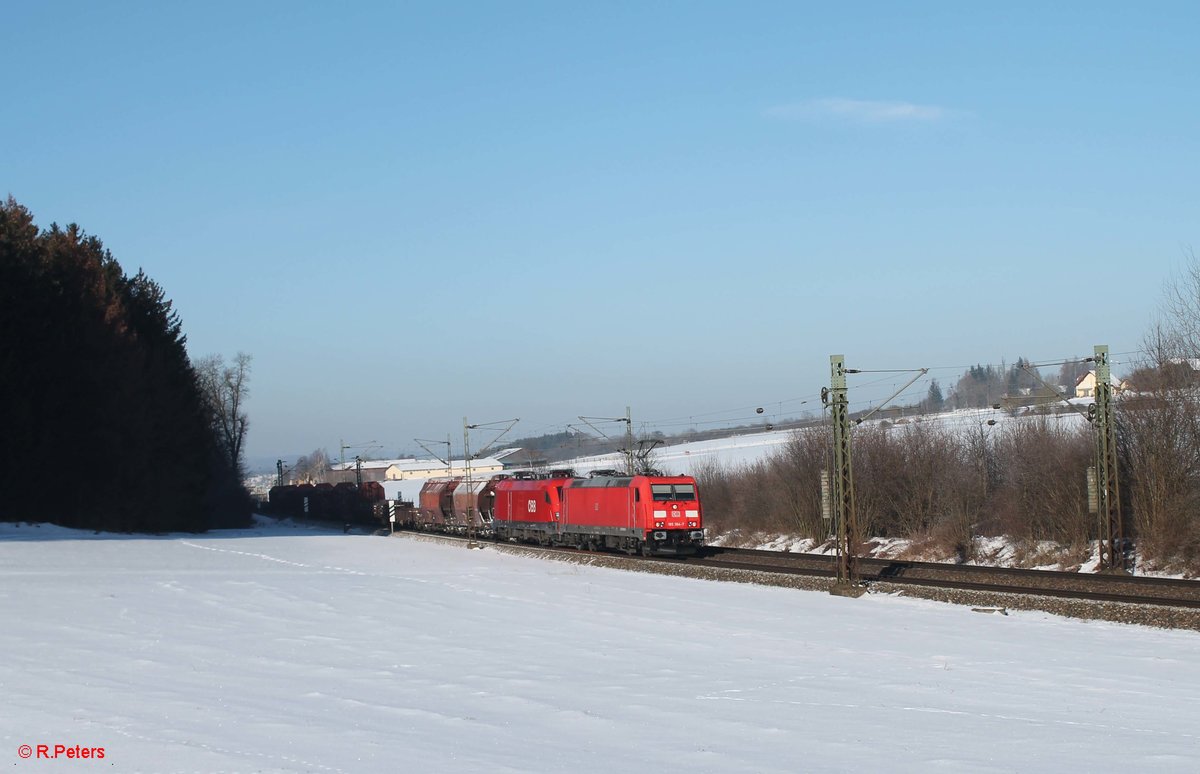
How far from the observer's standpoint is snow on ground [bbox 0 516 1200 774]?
34.1ft

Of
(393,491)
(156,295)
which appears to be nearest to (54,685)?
(156,295)

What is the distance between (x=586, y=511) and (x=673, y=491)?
6.25m

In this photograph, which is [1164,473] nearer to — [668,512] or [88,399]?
[668,512]

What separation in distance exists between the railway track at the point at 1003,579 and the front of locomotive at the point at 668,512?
1131 mm

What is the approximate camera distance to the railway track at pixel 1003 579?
24.0 metres

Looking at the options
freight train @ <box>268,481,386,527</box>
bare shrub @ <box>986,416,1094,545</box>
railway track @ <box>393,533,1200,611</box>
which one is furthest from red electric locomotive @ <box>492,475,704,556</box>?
freight train @ <box>268,481,386,527</box>

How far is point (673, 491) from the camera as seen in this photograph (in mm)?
39500

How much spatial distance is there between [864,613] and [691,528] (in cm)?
1593

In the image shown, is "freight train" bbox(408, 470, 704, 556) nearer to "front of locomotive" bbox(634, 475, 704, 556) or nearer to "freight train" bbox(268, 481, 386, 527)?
"front of locomotive" bbox(634, 475, 704, 556)

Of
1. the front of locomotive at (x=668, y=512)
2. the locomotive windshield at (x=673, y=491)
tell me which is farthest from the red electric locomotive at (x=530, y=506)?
the locomotive windshield at (x=673, y=491)

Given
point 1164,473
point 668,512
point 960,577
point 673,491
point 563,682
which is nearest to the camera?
point 563,682

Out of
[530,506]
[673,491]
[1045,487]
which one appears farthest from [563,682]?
[530,506]

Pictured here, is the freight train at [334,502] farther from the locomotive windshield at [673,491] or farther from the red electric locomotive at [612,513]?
the locomotive windshield at [673,491]

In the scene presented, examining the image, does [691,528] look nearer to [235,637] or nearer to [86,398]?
[235,637]
